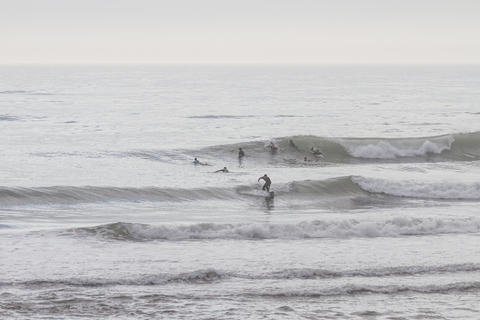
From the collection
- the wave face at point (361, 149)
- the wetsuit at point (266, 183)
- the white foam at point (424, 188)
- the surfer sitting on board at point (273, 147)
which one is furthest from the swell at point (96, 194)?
the surfer sitting on board at point (273, 147)

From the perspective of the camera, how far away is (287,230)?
25.8 m

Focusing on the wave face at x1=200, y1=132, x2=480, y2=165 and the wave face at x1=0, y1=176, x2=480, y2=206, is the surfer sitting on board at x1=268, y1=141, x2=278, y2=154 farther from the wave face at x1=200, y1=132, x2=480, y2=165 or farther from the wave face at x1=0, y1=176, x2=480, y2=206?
the wave face at x1=0, y1=176, x2=480, y2=206

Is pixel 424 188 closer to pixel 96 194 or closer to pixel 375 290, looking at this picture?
pixel 96 194

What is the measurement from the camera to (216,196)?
3372 cm

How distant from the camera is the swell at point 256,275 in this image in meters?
19.1

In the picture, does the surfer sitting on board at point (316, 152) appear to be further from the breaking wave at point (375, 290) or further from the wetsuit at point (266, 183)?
the breaking wave at point (375, 290)

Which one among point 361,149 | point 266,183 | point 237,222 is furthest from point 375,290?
point 361,149

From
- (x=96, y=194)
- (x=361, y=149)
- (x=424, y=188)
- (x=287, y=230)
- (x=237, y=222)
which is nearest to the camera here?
(x=287, y=230)

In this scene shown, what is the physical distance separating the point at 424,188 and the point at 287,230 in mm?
11234

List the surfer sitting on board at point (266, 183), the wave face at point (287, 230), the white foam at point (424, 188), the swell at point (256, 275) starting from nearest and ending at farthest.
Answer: the swell at point (256, 275) → the wave face at point (287, 230) → the surfer sitting on board at point (266, 183) → the white foam at point (424, 188)

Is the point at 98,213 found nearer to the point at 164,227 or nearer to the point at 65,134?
the point at 164,227

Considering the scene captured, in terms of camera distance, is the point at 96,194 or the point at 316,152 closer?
the point at 96,194

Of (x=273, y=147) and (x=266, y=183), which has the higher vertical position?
(x=273, y=147)

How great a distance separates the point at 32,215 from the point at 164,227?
20.2ft
